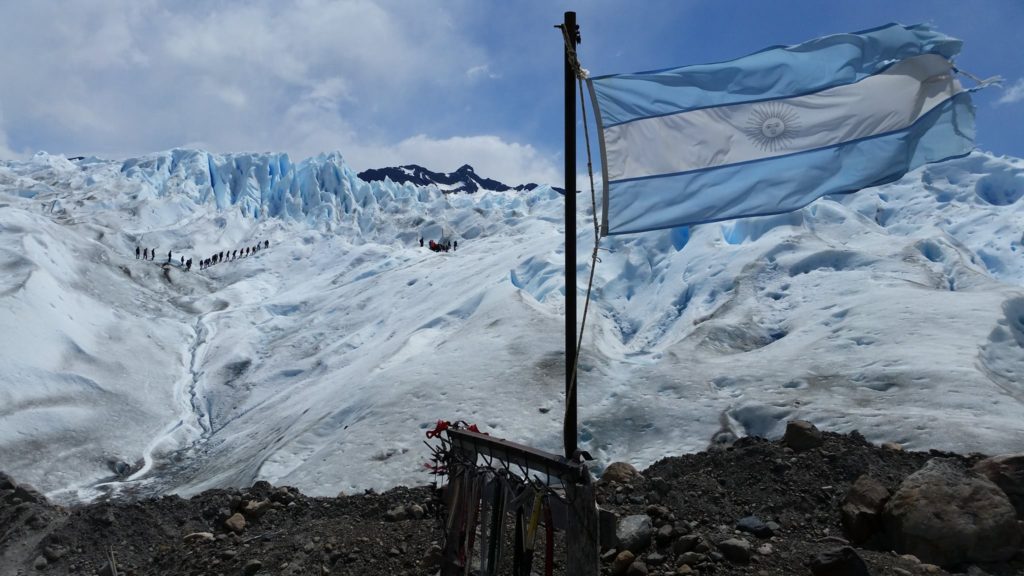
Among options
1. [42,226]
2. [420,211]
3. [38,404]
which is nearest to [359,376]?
[38,404]

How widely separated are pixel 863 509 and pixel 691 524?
56.1 inches

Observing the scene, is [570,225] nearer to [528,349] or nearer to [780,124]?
[780,124]

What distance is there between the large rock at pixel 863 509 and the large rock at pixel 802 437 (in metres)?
1.30

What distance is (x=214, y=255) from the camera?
40.4 meters

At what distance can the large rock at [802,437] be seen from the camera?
24.1 ft

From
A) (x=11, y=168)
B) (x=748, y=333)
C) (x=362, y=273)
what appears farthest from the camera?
(x=11, y=168)

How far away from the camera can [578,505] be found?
13.2 feet

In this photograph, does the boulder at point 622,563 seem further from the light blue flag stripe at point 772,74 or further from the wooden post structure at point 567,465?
the light blue flag stripe at point 772,74

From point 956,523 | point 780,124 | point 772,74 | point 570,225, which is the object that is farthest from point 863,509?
point 570,225

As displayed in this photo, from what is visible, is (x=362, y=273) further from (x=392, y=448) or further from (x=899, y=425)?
(x=899, y=425)

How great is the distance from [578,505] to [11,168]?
222ft

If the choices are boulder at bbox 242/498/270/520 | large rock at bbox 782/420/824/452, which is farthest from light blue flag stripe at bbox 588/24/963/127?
boulder at bbox 242/498/270/520

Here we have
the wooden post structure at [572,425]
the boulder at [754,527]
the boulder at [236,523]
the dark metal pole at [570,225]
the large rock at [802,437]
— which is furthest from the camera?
the boulder at [236,523]

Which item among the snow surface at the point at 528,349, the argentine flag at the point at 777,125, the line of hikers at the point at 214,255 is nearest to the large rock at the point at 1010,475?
the snow surface at the point at 528,349
